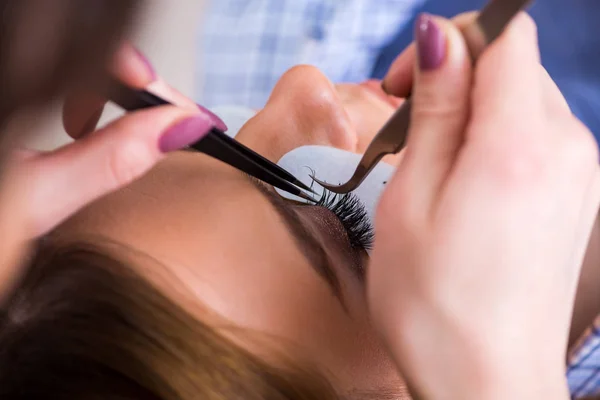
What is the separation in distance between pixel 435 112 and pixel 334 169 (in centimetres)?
29

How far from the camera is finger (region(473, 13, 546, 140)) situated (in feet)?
0.86

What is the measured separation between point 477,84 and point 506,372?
169 mm

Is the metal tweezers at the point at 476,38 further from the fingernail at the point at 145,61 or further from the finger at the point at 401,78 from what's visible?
the fingernail at the point at 145,61

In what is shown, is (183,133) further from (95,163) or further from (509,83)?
(509,83)

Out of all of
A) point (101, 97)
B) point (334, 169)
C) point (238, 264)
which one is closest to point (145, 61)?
point (101, 97)

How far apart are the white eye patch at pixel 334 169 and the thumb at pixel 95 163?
22 centimetres

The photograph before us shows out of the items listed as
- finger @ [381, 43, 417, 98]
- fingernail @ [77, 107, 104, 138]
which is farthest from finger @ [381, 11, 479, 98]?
fingernail @ [77, 107, 104, 138]

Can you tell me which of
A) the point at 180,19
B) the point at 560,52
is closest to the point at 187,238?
the point at 180,19

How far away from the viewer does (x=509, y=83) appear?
0.27m

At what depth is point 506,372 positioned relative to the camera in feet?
0.91

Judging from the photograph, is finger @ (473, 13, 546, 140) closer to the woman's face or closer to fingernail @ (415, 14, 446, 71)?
fingernail @ (415, 14, 446, 71)

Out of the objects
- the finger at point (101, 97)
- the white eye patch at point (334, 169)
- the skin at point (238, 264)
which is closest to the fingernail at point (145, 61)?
the finger at point (101, 97)

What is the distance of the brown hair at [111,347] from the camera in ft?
A: 1.13

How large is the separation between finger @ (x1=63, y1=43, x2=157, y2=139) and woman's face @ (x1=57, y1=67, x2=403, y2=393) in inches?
2.5
